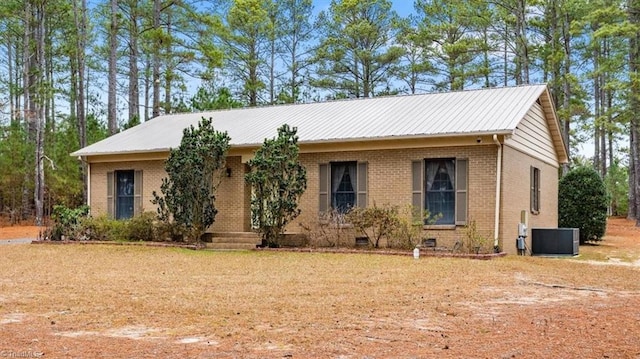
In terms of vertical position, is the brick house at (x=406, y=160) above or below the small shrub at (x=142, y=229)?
above

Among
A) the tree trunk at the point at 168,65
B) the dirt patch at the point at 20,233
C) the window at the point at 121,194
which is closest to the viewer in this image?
the window at the point at 121,194

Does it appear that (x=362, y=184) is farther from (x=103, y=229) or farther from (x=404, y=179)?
(x=103, y=229)

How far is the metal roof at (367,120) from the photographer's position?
50.6ft

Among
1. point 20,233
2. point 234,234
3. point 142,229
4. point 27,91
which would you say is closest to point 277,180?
point 234,234

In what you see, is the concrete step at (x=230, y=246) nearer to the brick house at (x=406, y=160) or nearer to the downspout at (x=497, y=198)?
the brick house at (x=406, y=160)

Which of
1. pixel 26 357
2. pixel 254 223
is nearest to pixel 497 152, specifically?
pixel 254 223

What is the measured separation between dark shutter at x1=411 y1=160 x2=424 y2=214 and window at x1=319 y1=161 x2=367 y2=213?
57.3 inches

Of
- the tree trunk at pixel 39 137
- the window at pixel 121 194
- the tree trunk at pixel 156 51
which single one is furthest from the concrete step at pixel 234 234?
the tree trunk at pixel 39 137

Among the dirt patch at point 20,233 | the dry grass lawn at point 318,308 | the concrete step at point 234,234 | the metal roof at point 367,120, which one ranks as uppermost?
the metal roof at point 367,120

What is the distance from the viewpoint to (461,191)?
15.2m

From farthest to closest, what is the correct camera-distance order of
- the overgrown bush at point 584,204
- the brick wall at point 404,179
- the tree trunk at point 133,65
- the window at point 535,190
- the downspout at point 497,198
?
the tree trunk at point 133,65
the overgrown bush at point 584,204
the window at point 535,190
the brick wall at point 404,179
the downspout at point 497,198

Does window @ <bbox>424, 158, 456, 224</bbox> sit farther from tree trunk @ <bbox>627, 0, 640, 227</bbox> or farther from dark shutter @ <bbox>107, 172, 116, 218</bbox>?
tree trunk @ <bbox>627, 0, 640, 227</bbox>

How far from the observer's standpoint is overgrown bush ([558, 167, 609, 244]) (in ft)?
67.9

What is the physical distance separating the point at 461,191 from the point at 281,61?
2325cm
